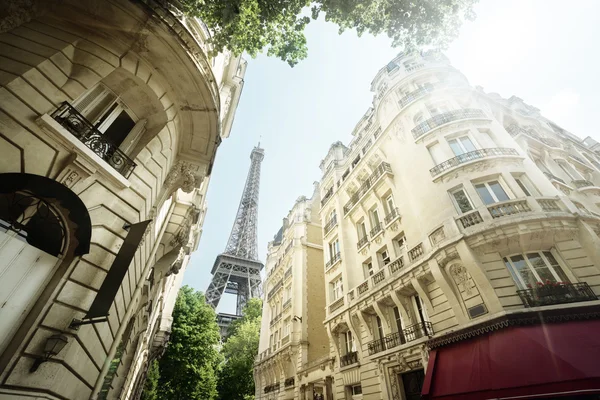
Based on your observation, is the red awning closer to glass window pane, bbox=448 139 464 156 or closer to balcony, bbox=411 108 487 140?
glass window pane, bbox=448 139 464 156

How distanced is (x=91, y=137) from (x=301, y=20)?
6819 millimetres

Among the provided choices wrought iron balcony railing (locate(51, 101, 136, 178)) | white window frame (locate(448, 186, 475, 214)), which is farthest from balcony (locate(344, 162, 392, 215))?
wrought iron balcony railing (locate(51, 101, 136, 178))

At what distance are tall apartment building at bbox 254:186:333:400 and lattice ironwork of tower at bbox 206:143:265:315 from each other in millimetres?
28115

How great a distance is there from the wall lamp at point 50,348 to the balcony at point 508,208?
1262 centimetres

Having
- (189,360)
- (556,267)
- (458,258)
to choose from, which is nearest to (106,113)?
(458,258)

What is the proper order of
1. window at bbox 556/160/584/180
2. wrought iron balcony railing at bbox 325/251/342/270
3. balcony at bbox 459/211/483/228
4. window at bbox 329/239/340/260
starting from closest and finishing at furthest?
balcony at bbox 459/211/483/228 < window at bbox 556/160/584/180 < wrought iron balcony railing at bbox 325/251/342/270 < window at bbox 329/239/340/260

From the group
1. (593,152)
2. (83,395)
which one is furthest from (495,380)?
(593,152)

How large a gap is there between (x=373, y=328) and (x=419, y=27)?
1310 centimetres

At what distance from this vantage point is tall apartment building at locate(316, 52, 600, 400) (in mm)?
7520

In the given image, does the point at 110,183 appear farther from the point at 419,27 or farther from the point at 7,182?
the point at 419,27

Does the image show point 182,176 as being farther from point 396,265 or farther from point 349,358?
point 349,358

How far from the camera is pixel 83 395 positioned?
4836 mm

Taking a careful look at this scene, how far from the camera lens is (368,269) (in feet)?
51.8

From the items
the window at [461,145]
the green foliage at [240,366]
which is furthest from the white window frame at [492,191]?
the green foliage at [240,366]
